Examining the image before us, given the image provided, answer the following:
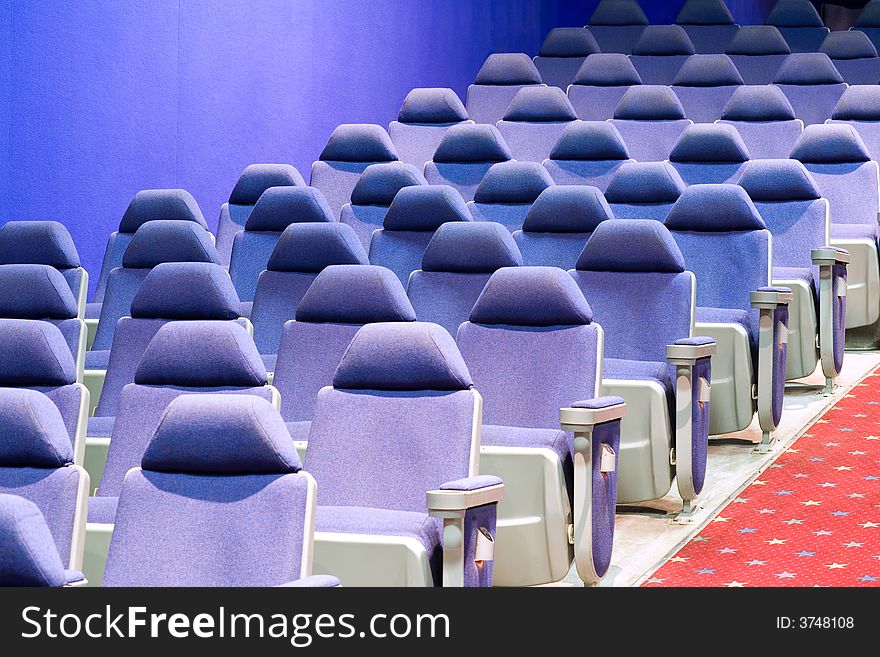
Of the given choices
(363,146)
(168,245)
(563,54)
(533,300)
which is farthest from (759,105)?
(533,300)

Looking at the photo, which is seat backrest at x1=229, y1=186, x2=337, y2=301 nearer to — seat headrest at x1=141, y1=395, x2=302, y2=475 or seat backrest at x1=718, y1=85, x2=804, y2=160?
seat backrest at x1=718, y1=85, x2=804, y2=160

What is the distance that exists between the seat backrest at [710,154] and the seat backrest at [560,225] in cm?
108

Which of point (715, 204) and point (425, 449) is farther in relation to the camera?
point (715, 204)

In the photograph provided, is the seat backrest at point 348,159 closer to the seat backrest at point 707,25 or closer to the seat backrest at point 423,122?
the seat backrest at point 423,122

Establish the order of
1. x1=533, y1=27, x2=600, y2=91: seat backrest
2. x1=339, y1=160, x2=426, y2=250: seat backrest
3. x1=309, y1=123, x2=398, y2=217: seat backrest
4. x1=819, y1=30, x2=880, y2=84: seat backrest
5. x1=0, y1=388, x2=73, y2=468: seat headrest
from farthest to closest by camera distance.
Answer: x1=533, y1=27, x2=600, y2=91: seat backrest < x1=819, y1=30, x2=880, y2=84: seat backrest < x1=309, y1=123, x2=398, y2=217: seat backrest < x1=339, y1=160, x2=426, y2=250: seat backrest < x1=0, y1=388, x2=73, y2=468: seat headrest

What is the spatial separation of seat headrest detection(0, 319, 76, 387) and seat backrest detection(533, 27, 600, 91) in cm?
494

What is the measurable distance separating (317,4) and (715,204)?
9.00ft

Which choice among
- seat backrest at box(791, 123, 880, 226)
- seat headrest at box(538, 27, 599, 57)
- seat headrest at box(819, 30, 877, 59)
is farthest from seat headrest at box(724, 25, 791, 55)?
seat backrest at box(791, 123, 880, 226)

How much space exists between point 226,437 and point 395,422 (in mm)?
578

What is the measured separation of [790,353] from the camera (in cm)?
447

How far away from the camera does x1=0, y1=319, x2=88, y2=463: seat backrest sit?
2.95 meters

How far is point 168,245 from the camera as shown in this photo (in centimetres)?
423
